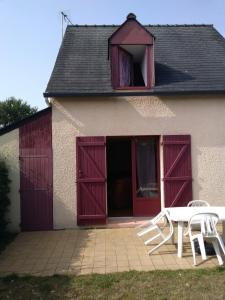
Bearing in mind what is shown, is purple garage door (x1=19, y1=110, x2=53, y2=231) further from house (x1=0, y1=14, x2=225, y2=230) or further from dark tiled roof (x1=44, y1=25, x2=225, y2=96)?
dark tiled roof (x1=44, y1=25, x2=225, y2=96)

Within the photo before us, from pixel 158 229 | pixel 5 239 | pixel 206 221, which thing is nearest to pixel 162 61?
pixel 158 229

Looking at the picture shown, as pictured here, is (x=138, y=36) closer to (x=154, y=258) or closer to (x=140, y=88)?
(x=140, y=88)

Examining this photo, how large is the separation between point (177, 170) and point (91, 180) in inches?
90.7

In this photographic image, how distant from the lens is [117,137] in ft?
33.0

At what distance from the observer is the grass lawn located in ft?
16.3

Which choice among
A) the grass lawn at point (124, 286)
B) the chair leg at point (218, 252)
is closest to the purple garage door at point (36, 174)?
the grass lawn at point (124, 286)

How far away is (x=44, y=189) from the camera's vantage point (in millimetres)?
9617

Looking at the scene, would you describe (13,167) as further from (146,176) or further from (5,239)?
(146,176)

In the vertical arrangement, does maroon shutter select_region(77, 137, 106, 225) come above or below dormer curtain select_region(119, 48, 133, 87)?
below

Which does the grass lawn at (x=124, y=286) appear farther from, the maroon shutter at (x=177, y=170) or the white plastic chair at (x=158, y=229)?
the maroon shutter at (x=177, y=170)

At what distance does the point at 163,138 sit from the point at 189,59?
9.26ft

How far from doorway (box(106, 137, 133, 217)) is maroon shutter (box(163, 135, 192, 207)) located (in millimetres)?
1436

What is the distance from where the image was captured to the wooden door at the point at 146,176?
402 inches

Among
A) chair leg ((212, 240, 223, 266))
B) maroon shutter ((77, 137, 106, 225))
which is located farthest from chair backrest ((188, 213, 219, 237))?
maroon shutter ((77, 137, 106, 225))
